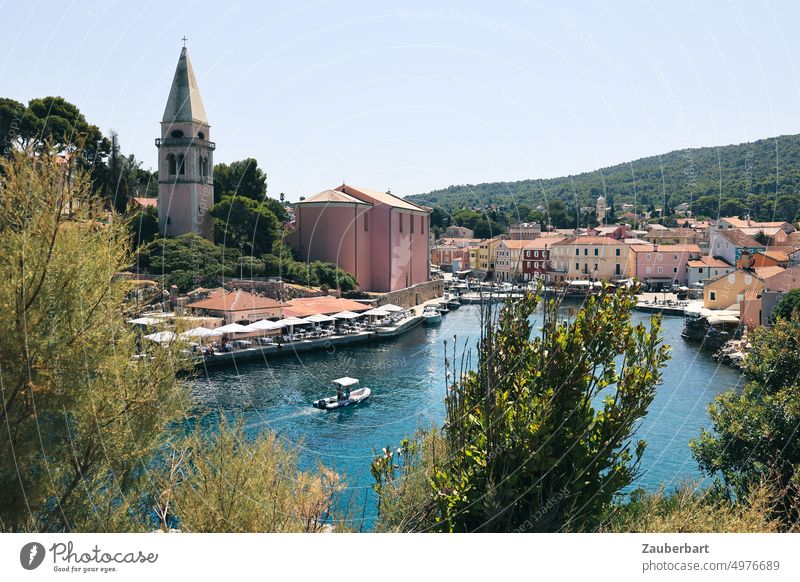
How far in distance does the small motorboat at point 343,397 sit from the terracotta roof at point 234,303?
20.3 ft

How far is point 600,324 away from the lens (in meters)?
3.88

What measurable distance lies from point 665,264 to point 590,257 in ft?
29.1

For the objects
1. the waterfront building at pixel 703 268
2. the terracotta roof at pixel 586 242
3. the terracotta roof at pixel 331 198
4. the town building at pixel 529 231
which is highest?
the terracotta roof at pixel 331 198

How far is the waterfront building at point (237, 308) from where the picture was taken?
Answer: 17734 mm

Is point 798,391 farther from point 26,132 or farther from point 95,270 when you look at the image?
point 26,132

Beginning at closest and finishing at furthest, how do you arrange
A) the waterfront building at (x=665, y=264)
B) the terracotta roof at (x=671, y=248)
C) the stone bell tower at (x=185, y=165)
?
the stone bell tower at (x=185, y=165)
the terracotta roof at (x=671, y=248)
the waterfront building at (x=665, y=264)

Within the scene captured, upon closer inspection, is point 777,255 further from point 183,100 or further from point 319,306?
point 183,100

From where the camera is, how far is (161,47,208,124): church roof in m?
21.7

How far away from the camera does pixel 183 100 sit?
2208 cm

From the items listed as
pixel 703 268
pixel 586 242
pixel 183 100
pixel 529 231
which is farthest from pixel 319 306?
pixel 703 268

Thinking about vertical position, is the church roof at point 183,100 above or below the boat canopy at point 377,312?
above
